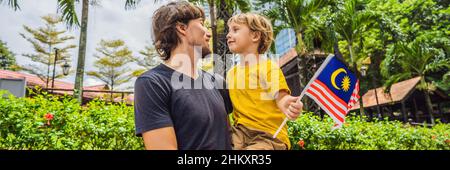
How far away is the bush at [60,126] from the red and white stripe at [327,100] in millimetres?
3215

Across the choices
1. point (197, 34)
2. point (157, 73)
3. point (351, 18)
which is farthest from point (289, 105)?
point (351, 18)

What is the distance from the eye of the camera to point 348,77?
1668 millimetres

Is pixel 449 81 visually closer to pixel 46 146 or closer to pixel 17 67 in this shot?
pixel 46 146

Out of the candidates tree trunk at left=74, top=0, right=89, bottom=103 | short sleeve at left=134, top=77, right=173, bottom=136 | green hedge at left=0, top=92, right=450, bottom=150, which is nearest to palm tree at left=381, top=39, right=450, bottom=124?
green hedge at left=0, top=92, right=450, bottom=150

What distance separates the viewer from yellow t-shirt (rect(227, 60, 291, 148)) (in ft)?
5.69

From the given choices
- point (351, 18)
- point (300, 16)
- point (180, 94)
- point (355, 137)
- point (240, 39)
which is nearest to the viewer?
point (180, 94)

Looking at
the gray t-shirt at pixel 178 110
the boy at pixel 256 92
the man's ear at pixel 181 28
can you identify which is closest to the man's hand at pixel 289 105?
the boy at pixel 256 92

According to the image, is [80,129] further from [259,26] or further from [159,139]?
[159,139]

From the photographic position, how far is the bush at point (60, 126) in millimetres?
3824

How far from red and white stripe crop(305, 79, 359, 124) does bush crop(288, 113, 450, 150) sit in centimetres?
334

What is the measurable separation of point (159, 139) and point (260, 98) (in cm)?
80

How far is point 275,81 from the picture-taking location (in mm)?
1752
